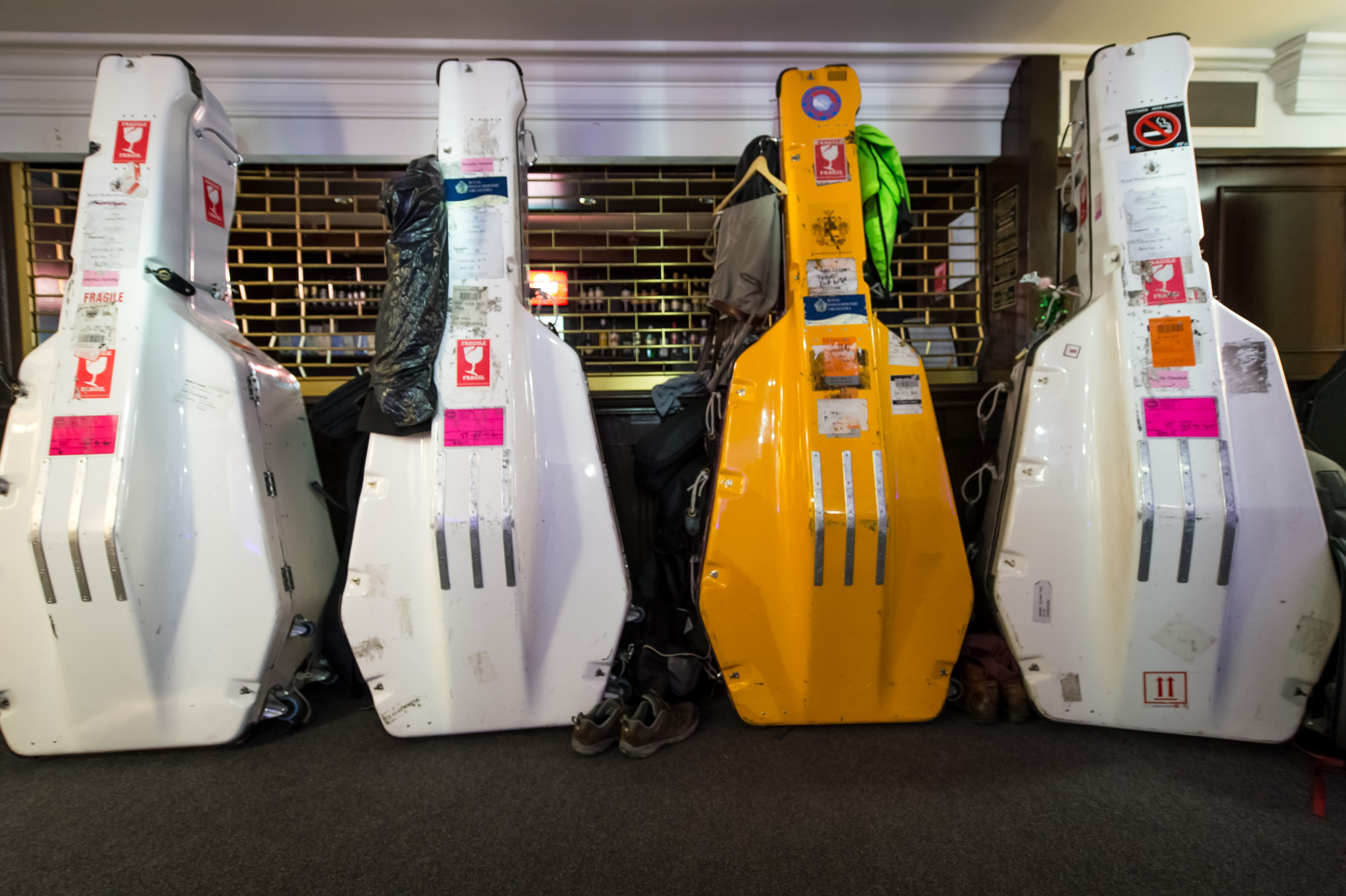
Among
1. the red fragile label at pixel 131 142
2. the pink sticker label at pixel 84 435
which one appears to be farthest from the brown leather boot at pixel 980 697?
the red fragile label at pixel 131 142

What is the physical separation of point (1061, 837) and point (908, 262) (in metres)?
2.01

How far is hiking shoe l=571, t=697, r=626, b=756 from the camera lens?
1.51 metres

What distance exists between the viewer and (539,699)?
1.63 m

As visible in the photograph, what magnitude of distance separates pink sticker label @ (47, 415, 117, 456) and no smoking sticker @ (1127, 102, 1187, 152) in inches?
115

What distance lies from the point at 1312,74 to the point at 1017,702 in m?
2.69

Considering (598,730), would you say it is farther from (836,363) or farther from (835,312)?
(835,312)

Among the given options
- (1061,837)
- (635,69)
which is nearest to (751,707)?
(1061,837)

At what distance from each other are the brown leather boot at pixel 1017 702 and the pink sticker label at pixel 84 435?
2532 mm

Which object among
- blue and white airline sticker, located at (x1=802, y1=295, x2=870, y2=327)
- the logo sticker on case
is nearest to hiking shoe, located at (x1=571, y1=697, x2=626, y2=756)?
blue and white airline sticker, located at (x1=802, y1=295, x2=870, y2=327)

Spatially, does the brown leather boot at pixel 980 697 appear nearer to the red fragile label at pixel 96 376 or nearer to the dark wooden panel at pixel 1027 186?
the dark wooden panel at pixel 1027 186

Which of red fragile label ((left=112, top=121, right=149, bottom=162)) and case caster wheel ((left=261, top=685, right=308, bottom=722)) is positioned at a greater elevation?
red fragile label ((left=112, top=121, right=149, bottom=162))

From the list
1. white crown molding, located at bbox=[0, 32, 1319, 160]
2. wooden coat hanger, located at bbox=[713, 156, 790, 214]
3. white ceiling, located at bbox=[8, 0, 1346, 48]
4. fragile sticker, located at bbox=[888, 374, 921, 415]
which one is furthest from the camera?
white crown molding, located at bbox=[0, 32, 1319, 160]

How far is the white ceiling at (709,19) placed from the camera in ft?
6.48

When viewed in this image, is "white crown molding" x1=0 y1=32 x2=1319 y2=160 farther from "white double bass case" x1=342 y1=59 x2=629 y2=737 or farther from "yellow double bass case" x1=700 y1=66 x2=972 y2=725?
"yellow double bass case" x1=700 y1=66 x2=972 y2=725
